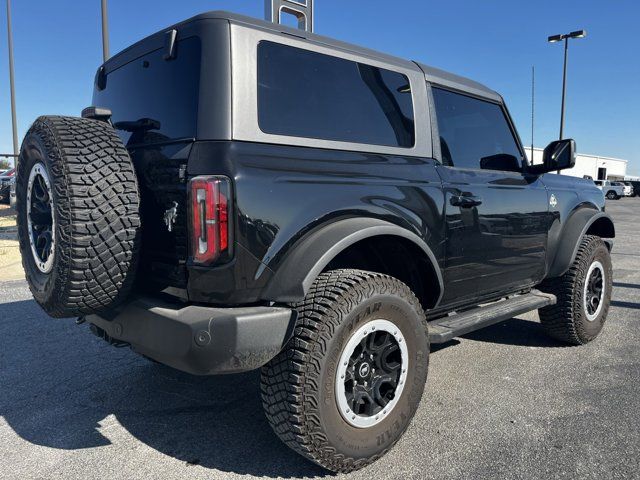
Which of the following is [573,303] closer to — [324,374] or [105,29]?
[324,374]

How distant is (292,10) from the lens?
5211mm

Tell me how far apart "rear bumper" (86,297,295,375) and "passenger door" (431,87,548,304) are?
132 centimetres

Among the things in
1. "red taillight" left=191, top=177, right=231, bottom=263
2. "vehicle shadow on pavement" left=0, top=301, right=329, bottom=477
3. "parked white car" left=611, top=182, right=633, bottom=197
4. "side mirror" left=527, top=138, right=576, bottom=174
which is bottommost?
"vehicle shadow on pavement" left=0, top=301, right=329, bottom=477

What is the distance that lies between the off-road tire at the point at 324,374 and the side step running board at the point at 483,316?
22.2 inches

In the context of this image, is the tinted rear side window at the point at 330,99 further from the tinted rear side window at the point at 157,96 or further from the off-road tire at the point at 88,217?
the off-road tire at the point at 88,217

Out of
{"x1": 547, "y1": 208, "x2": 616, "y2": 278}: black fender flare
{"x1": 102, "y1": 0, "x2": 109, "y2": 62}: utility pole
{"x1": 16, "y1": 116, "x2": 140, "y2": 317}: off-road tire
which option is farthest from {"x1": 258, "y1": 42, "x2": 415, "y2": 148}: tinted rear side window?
{"x1": 102, "y1": 0, "x2": 109, "y2": 62}: utility pole

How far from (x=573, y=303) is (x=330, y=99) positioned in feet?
9.18

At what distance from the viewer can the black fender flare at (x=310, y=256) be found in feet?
7.14

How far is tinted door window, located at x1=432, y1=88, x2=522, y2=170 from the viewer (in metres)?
3.27

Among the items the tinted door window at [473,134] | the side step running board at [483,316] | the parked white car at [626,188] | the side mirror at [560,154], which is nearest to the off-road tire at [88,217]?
the side step running board at [483,316]

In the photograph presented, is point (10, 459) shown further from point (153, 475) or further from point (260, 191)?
point (260, 191)

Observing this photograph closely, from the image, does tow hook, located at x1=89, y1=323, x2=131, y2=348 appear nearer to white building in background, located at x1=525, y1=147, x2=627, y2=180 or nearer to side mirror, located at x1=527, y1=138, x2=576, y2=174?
side mirror, located at x1=527, y1=138, x2=576, y2=174

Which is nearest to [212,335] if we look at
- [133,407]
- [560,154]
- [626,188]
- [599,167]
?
[133,407]

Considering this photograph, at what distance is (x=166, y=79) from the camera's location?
246 cm
